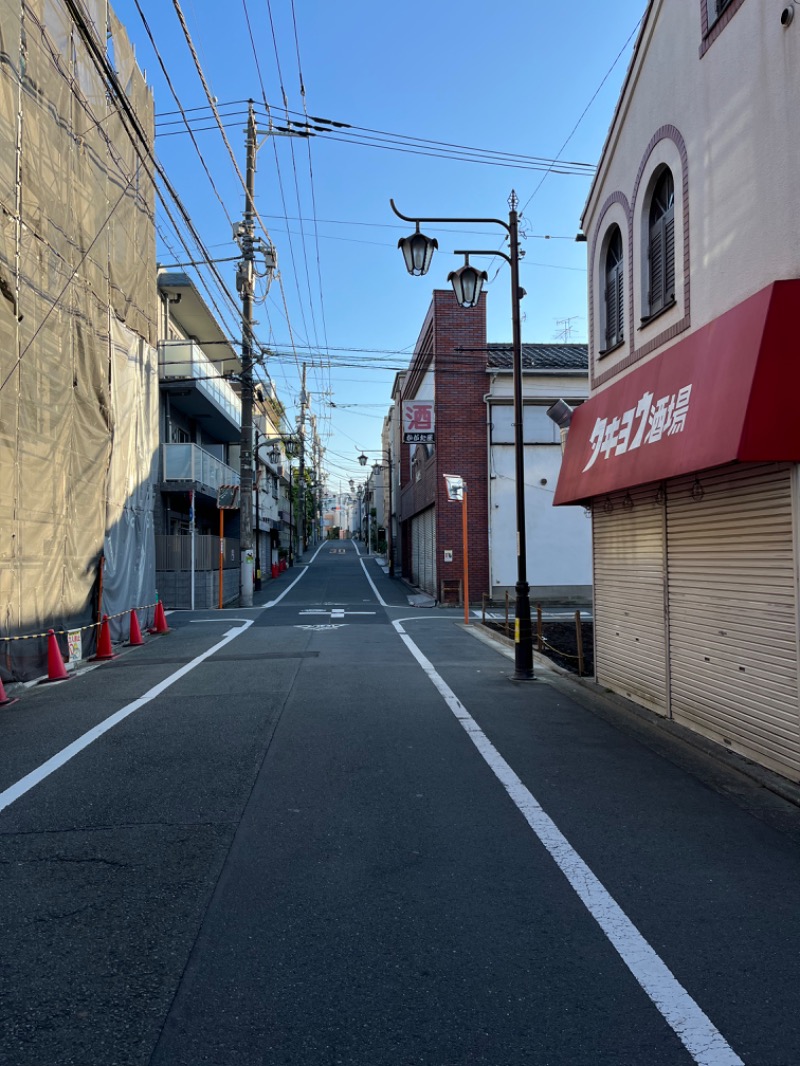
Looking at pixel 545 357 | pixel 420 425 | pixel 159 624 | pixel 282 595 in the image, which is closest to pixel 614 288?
pixel 159 624

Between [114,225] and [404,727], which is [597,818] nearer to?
[404,727]

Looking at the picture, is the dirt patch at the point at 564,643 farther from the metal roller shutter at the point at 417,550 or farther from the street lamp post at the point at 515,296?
the metal roller shutter at the point at 417,550

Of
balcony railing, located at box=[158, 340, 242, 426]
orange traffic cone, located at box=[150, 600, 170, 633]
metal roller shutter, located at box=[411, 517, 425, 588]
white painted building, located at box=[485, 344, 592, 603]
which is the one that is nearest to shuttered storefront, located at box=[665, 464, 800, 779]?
orange traffic cone, located at box=[150, 600, 170, 633]

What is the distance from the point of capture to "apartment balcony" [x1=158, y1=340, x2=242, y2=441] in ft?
85.1

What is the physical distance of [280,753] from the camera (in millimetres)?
7168

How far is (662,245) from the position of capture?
938cm

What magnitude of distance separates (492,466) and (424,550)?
8344mm

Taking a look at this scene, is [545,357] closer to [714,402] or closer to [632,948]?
[714,402]

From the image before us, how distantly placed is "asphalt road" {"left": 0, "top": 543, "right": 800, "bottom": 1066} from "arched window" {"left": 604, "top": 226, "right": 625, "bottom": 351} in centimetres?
579

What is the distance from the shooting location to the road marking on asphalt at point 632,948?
2.94 meters

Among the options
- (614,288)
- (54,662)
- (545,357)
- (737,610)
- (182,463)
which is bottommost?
(54,662)

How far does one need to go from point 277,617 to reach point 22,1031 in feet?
62.9

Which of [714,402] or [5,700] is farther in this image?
[5,700]

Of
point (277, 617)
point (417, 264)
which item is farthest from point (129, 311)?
point (277, 617)
